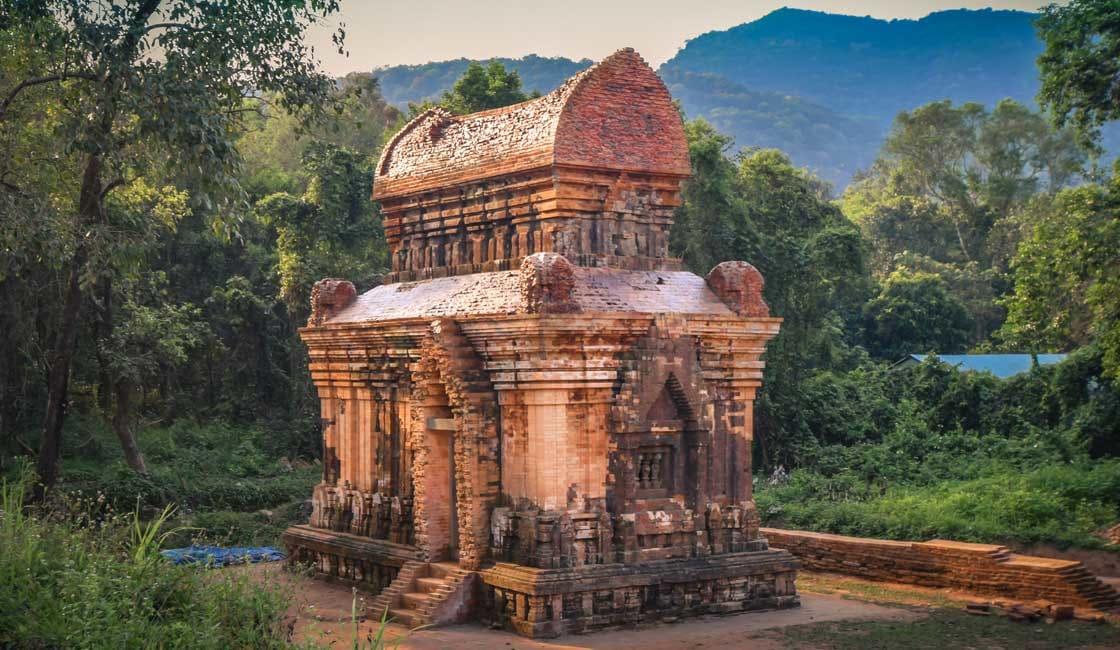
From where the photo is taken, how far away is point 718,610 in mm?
14211

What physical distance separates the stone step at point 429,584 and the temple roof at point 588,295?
2.95m

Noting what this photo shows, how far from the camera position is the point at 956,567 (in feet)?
52.4

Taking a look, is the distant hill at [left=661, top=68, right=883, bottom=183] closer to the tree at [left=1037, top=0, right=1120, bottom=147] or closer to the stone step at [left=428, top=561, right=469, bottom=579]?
the tree at [left=1037, top=0, right=1120, bottom=147]

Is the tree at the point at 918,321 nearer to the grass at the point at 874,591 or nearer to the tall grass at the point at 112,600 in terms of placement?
the grass at the point at 874,591

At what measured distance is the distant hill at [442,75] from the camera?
165 metres

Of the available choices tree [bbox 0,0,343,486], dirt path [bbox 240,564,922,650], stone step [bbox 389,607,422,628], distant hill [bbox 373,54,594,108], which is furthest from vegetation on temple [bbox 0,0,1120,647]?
distant hill [bbox 373,54,594,108]

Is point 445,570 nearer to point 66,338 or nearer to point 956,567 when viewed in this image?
point 956,567

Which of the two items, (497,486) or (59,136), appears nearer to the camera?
(497,486)

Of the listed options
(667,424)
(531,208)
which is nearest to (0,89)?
(531,208)

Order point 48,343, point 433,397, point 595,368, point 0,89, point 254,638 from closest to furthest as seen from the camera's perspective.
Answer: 1. point 254,638
2. point 595,368
3. point 433,397
4. point 0,89
5. point 48,343

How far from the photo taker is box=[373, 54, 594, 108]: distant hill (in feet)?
542

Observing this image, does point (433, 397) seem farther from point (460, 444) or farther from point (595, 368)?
point (595, 368)

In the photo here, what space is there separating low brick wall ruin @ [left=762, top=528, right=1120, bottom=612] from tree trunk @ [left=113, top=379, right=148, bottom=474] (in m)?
11.9

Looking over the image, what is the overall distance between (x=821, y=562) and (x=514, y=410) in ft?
20.4
